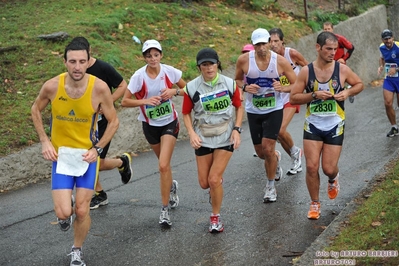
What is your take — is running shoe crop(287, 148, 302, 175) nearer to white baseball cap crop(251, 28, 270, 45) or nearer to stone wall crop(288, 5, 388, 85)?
white baseball cap crop(251, 28, 270, 45)

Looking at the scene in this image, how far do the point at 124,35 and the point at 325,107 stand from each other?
8.91m

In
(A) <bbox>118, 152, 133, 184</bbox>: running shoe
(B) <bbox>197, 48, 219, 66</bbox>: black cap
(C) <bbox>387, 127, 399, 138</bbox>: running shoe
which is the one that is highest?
(B) <bbox>197, 48, 219, 66</bbox>: black cap

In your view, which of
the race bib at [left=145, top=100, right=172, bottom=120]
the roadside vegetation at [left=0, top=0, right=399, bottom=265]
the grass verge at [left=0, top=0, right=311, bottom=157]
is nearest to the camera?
the race bib at [left=145, top=100, right=172, bottom=120]

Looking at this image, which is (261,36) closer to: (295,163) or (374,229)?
(295,163)

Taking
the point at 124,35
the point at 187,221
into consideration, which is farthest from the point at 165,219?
the point at 124,35

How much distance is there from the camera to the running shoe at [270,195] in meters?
8.22

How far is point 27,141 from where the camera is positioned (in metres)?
10.5

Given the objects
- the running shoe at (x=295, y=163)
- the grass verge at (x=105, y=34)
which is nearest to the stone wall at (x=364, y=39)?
the grass verge at (x=105, y=34)

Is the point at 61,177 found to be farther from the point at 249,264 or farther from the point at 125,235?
the point at 249,264

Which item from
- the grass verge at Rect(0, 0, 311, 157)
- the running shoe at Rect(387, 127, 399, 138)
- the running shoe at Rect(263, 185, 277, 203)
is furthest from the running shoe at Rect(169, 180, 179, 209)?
the running shoe at Rect(387, 127, 399, 138)

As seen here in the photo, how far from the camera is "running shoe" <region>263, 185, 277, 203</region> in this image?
822 cm

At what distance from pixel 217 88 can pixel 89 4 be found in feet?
35.4

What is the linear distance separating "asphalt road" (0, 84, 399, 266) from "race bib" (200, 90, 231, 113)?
4.32 ft

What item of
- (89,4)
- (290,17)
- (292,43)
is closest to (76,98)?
(89,4)
